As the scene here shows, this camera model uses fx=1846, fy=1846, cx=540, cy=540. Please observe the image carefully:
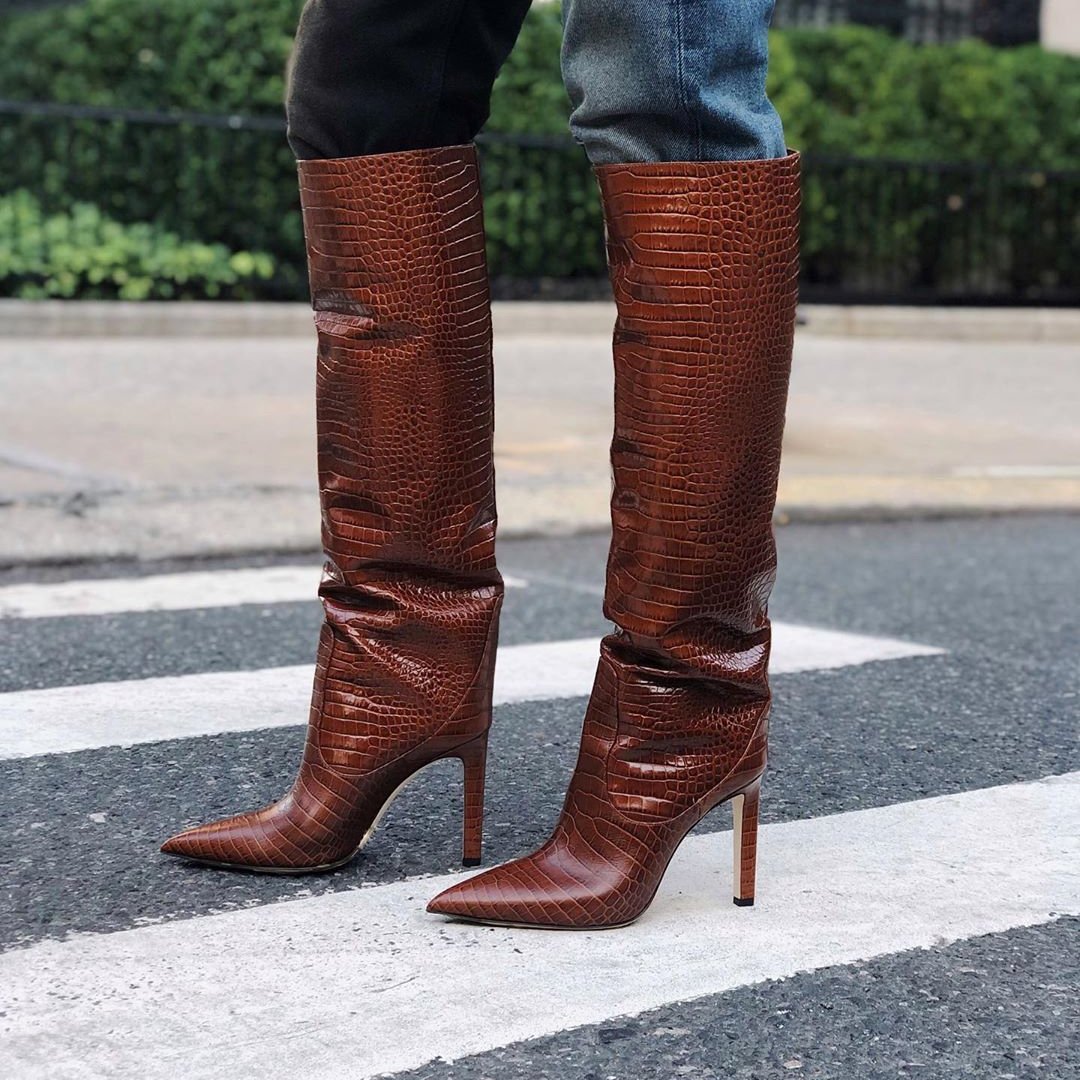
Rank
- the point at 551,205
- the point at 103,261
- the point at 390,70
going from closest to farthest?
the point at 390,70
the point at 103,261
the point at 551,205

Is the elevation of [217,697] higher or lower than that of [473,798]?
lower

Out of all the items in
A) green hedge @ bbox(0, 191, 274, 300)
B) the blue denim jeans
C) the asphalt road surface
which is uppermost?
the blue denim jeans

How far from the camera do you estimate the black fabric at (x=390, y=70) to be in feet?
5.62

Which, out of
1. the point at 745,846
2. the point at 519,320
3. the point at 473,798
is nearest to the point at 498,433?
the point at 519,320

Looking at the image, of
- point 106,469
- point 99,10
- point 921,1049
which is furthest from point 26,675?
point 99,10

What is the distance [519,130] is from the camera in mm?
10531

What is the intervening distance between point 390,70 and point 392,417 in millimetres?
325

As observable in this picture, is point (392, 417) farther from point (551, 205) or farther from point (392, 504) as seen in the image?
point (551, 205)

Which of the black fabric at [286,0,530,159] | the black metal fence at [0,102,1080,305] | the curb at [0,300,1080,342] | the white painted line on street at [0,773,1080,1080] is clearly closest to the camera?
the white painted line on street at [0,773,1080,1080]

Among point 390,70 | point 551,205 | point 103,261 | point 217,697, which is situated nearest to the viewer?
point 390,70

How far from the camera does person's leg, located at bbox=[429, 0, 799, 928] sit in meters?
1.61

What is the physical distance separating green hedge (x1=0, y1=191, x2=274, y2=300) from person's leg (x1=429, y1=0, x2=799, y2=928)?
771 centimetres

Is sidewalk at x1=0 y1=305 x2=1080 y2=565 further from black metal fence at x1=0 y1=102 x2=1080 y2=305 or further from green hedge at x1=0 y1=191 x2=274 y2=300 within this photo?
black metal fence at x1=0 y1=102 x2=1080 y2=305

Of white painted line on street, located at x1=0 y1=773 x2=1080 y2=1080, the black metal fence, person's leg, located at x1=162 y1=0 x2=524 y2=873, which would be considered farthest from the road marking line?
the black metal fence
